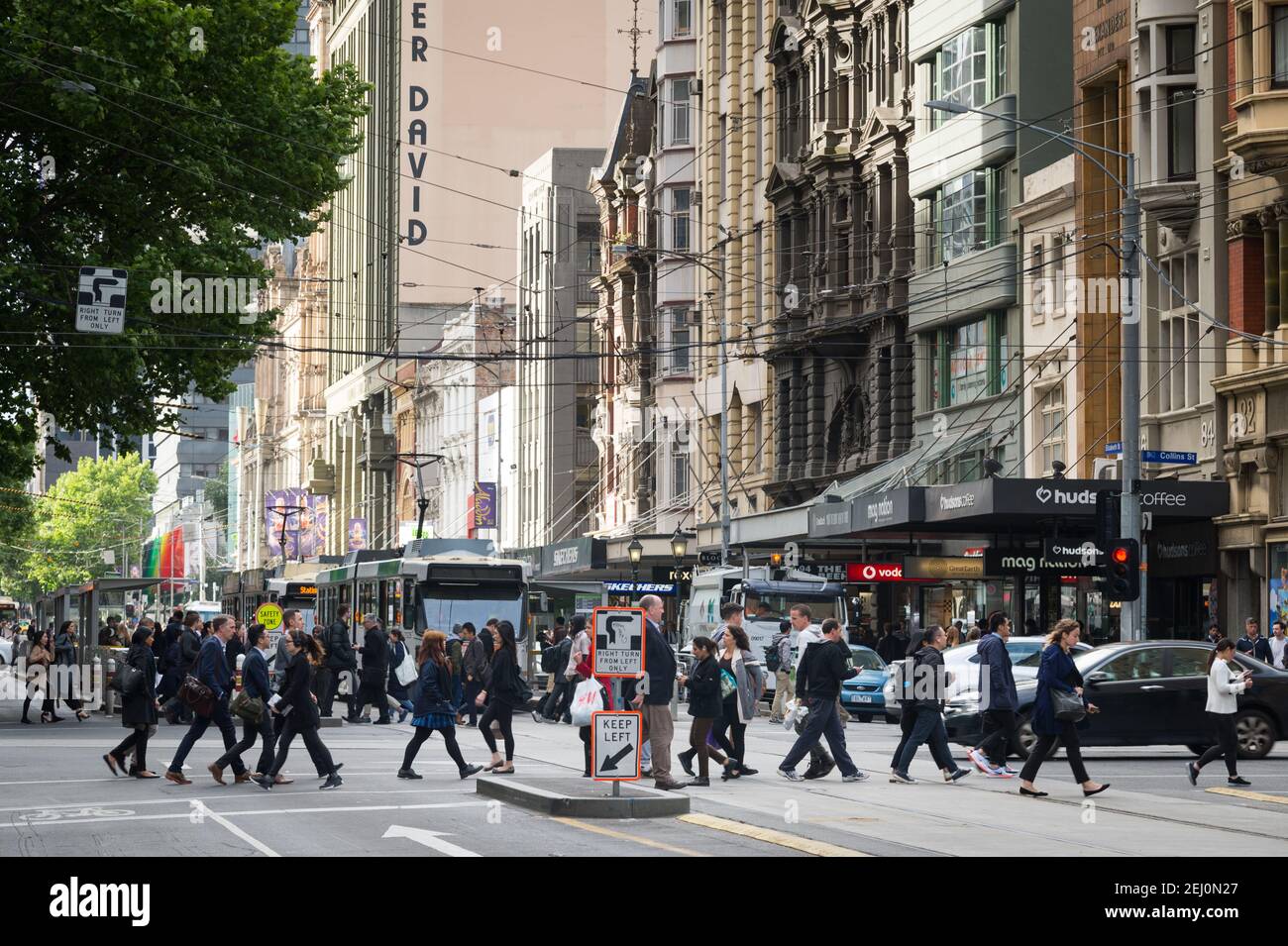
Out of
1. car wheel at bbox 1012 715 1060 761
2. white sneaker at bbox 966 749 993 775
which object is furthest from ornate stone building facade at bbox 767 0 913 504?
white sneaker at bbox 966 749 993 775

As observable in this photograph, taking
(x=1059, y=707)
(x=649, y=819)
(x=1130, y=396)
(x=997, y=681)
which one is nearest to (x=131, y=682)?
(x=649, y=819)

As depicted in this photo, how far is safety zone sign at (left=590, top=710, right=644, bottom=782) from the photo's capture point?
18812mm

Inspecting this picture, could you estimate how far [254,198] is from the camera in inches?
1387

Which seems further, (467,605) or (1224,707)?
(467,605)

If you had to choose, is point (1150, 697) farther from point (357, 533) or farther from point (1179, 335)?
point (357, 533)

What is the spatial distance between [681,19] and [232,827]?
5789 cm

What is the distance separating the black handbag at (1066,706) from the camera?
20609 millimetres

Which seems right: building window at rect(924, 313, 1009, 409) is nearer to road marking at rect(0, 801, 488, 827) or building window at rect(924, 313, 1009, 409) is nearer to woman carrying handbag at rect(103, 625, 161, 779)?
woman carrying handbag at rect(103, 625, 161, 779)

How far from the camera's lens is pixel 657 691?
21.4 meters

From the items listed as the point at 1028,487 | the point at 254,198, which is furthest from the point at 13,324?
the point at 1028,487

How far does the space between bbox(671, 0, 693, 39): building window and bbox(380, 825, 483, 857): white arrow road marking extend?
57.4 m
